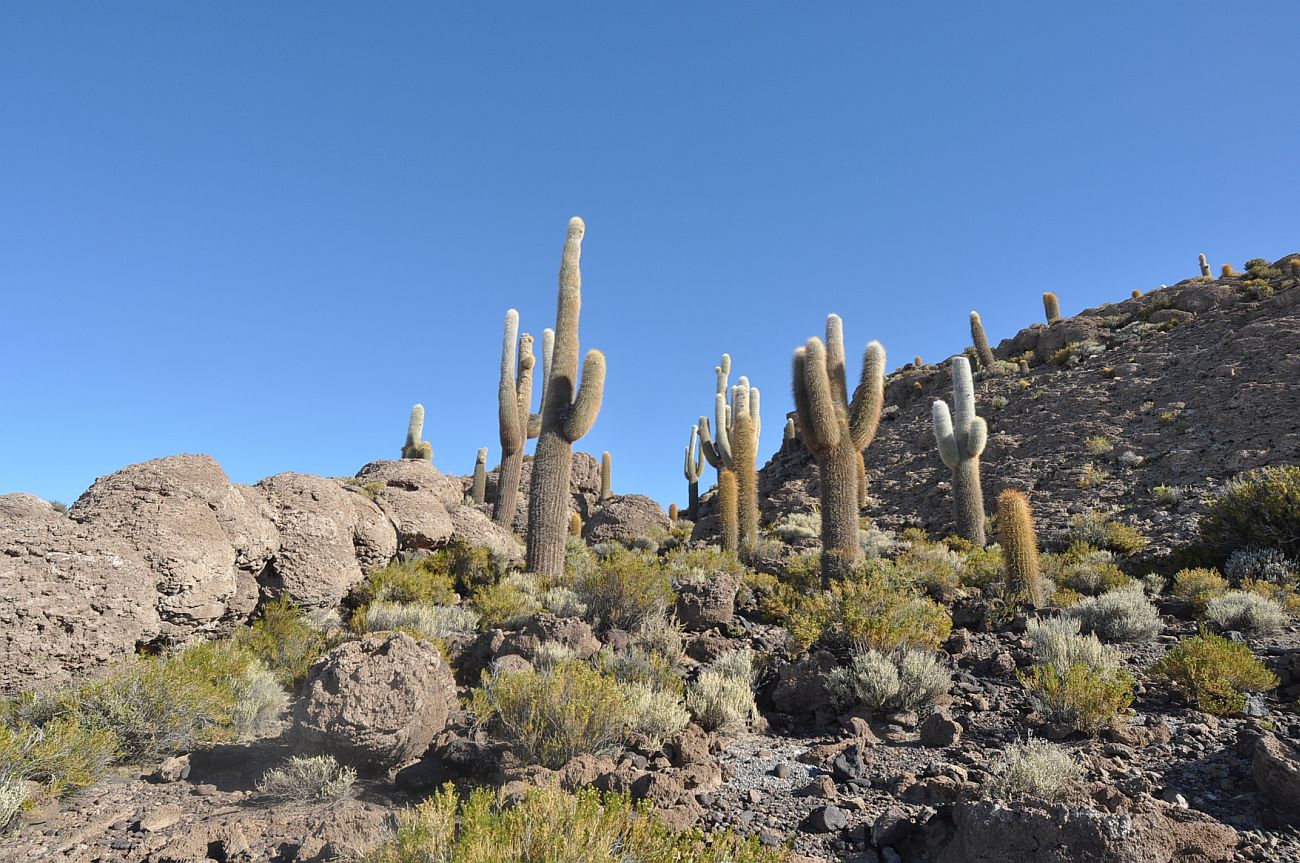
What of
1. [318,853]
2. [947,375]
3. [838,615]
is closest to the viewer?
[318,853]

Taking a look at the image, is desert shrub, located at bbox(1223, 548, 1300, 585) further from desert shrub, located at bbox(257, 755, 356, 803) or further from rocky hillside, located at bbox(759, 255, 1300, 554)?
desert shrub, located at bbox(257, 755, 356, 803)

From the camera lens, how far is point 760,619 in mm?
10023

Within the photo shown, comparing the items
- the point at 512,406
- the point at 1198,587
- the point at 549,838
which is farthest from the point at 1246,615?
the point at 512,406

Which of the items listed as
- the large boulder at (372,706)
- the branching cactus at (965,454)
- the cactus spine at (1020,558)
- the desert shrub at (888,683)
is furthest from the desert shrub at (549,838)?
the branching cactus at (965,454)

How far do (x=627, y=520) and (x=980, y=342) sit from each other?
21.4 m

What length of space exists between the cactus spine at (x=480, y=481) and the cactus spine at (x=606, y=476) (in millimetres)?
6692

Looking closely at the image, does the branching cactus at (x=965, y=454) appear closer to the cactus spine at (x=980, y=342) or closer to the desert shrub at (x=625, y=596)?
A: the desert shrub at (x=625, y=596)

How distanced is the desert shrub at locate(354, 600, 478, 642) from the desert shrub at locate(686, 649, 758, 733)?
11.7ft

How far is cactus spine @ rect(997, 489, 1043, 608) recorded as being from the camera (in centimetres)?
1002

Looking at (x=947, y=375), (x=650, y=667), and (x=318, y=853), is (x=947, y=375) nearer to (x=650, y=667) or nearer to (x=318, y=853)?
(x=650, y=667)

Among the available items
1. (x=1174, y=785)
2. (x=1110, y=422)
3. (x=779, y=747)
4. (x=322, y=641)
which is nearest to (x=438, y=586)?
(x=322, y=641)

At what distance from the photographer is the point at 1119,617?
8227 mm

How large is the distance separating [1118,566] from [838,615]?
791 centimetres

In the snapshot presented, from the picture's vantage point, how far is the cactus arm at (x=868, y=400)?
13711 mm
